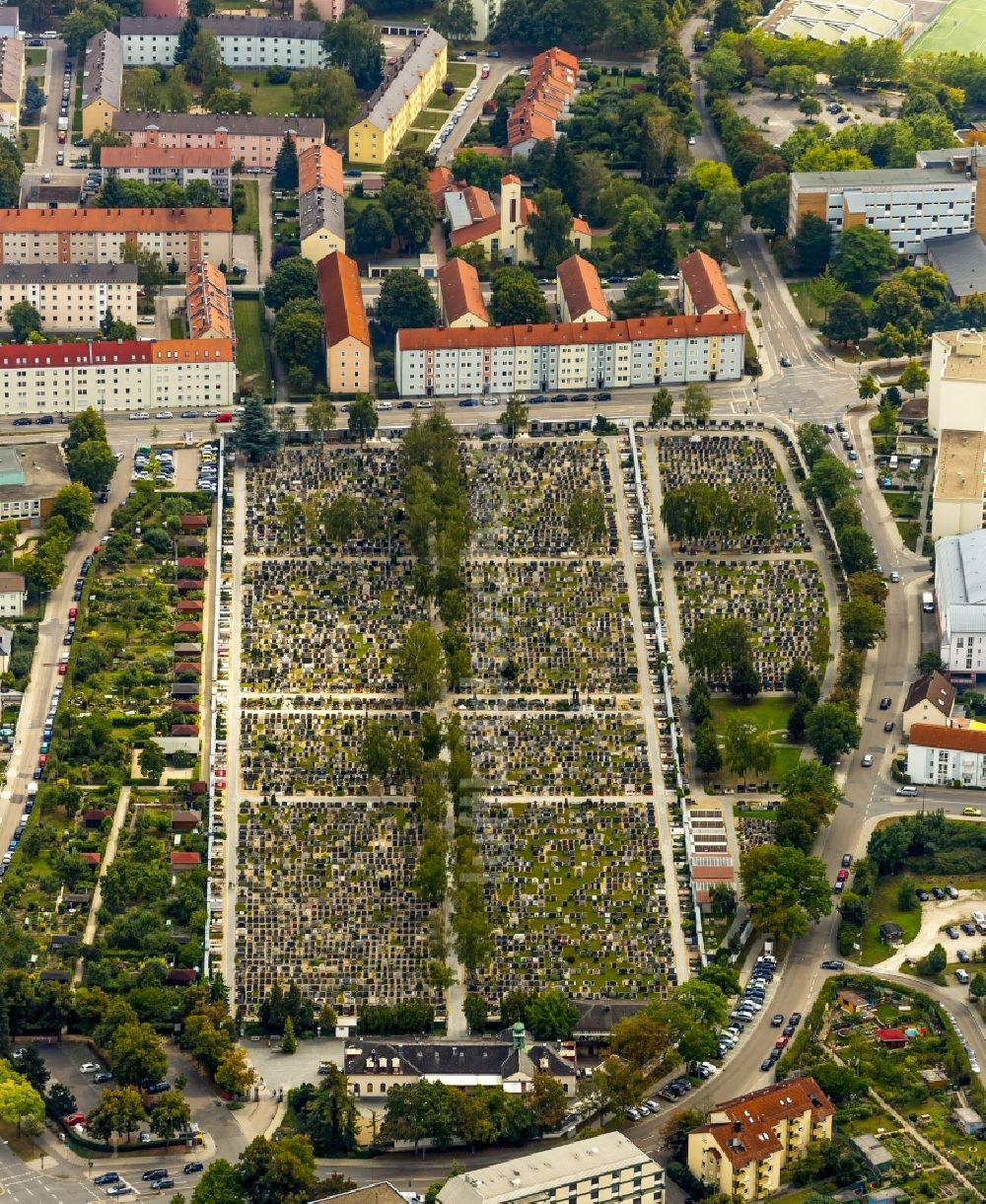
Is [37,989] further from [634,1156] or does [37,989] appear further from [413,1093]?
[634,1156]

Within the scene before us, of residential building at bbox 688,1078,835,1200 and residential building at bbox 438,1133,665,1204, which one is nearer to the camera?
residential building at bbox 438,1133,665,1204

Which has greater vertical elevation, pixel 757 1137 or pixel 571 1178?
pixel 571 1178

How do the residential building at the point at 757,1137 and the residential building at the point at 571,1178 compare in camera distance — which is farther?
the residential building at the point at 757,1137

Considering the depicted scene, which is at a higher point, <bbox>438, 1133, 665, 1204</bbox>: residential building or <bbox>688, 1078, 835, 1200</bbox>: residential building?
<bbox>438, 1133, 665, 1204</bbox>: residential building

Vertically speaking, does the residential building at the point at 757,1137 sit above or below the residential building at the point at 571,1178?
below

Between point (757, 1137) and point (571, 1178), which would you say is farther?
point (757, 1137)
